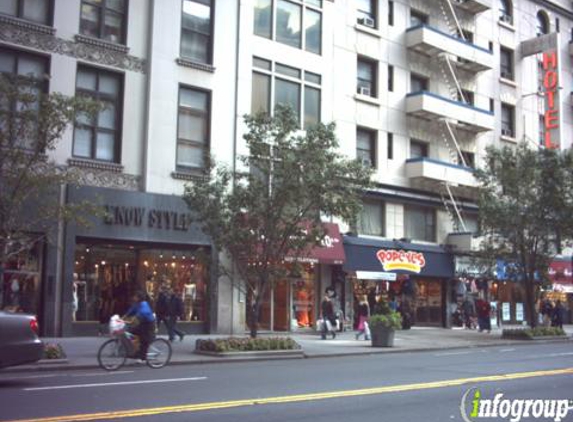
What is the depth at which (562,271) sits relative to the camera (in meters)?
39.1

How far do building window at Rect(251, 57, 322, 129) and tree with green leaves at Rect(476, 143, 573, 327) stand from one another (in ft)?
24.6

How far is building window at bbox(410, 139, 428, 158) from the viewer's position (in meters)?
34.0

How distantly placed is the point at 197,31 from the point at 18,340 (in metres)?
16.5

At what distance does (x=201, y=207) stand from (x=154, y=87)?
7149mm

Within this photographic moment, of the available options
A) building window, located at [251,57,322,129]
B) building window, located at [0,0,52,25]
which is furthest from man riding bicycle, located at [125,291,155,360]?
building window, located at [251,57,322,129]

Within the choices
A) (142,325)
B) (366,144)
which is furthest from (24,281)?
(366,144)

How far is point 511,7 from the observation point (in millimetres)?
39781

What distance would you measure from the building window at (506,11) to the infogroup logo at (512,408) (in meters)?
32.6

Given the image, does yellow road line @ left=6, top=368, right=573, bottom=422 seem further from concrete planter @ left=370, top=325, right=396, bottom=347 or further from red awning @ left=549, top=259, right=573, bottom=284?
red awning @ left=549, top=259, right=573, bottom=284

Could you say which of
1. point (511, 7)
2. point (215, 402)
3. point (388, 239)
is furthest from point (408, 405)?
point (511, 7)

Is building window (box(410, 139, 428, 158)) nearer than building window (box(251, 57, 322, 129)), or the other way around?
building window (box(251, 57, 322, 129))

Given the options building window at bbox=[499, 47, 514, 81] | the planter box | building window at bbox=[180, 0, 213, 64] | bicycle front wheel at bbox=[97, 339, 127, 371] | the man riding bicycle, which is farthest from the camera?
building window at bbox=[499, 47, 514, 81]

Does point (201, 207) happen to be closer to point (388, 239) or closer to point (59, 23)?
point (59, 23)

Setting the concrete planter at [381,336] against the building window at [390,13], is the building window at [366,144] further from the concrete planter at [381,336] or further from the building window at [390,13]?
the concrete planter at [381,336]
